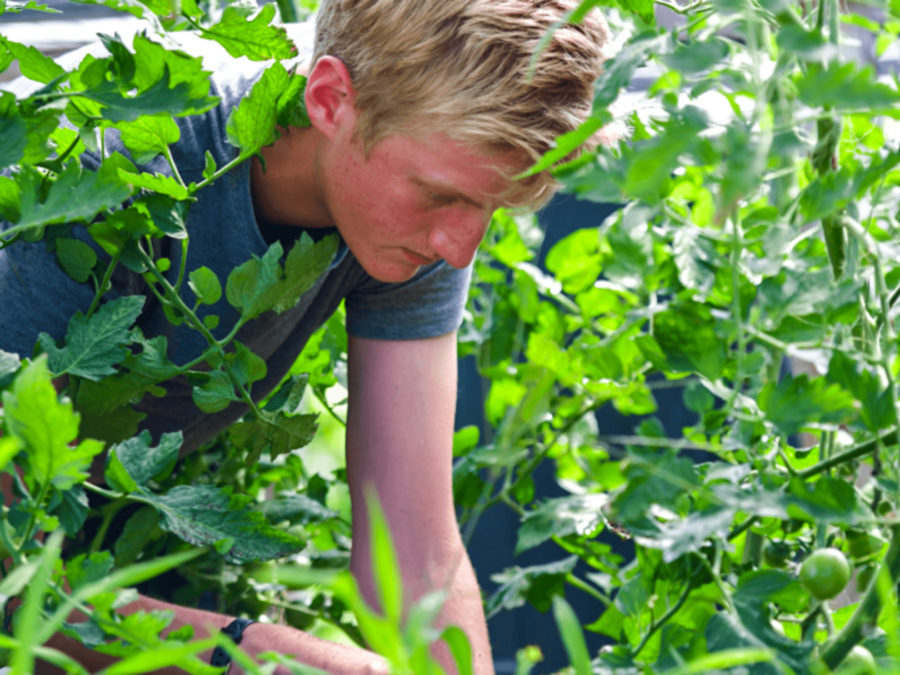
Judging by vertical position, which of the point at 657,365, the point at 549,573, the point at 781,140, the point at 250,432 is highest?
the point at 781,140

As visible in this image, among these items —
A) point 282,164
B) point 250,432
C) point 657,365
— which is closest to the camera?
point 657,365

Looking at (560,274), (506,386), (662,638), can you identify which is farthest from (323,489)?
(662,638)

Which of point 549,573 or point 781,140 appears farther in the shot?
point 549,573

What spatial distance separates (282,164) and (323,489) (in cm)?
43

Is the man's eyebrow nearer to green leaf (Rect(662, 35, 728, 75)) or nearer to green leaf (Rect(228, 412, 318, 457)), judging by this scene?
green leaf (Rect(228, 412, 318, 457))

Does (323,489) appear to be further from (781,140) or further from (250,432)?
(781,140)

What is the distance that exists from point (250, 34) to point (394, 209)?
12.8 inches

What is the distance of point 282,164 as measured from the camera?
1024 millimetres

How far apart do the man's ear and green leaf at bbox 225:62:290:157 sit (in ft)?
0.85

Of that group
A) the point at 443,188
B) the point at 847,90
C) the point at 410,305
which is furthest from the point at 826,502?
the point at 410,305

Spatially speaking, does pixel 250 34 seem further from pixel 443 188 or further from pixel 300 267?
pixel 443 188

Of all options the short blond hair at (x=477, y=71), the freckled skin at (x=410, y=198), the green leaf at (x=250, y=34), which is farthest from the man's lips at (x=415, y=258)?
the green leaf at (x=250, y=34)

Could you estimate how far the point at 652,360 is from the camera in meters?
0.54

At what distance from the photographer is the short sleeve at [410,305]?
45.6 inches
